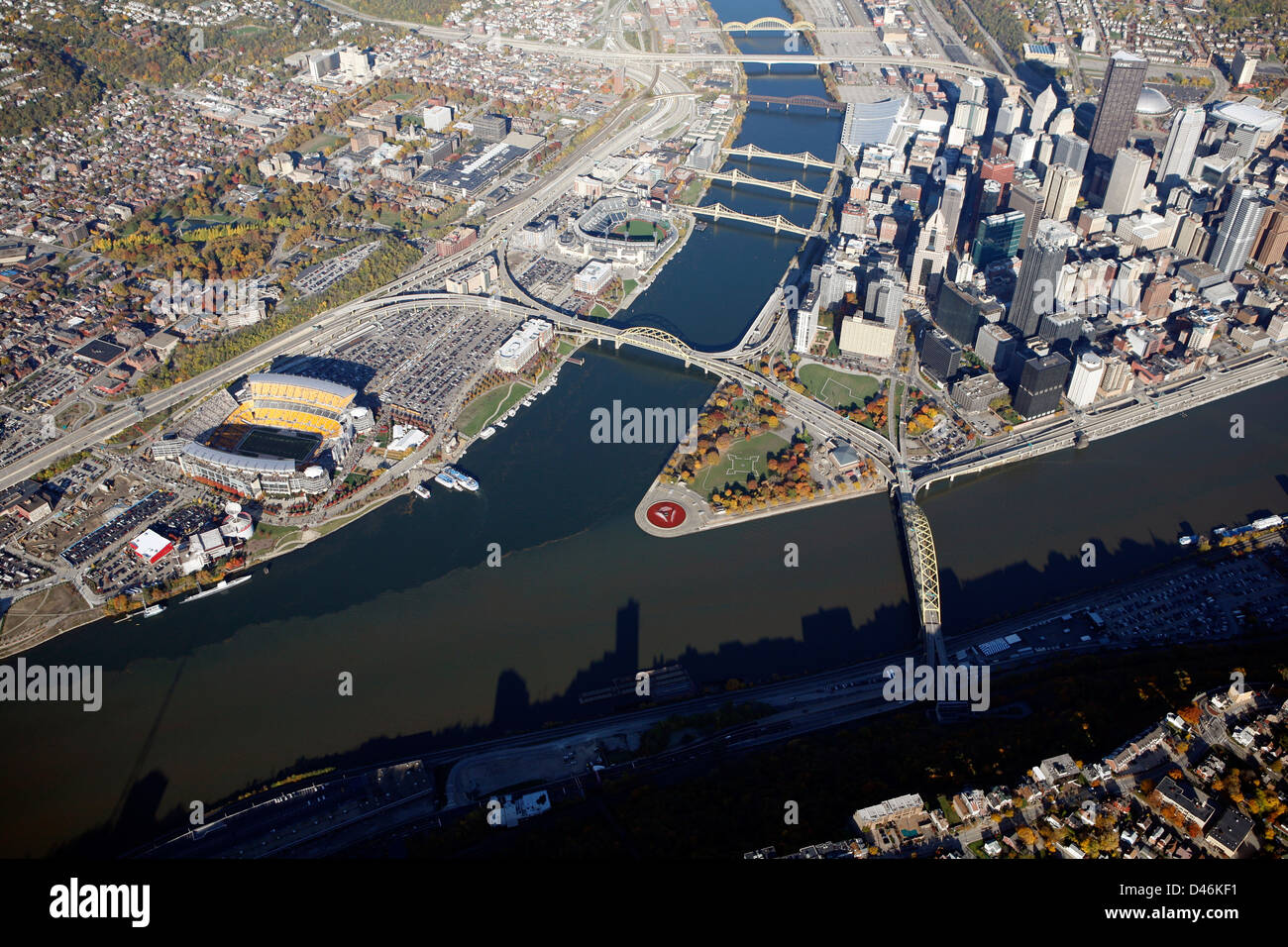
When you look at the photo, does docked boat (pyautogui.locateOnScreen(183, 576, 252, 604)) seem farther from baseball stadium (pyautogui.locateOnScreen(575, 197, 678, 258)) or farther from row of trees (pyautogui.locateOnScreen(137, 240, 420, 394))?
baseball stadium (pyautogui.locateOnScreen(575, 197, 678, 258))

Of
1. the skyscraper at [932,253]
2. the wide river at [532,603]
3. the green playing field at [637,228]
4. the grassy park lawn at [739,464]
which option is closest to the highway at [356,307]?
the green playing field at [637,228]

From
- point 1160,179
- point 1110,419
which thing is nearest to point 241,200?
point 1110,419

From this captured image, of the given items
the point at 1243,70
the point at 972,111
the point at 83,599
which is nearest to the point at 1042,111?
the point at 972,111

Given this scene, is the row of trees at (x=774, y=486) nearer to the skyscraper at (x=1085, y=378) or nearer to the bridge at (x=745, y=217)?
the skyscraper at (x=1085, y=378)

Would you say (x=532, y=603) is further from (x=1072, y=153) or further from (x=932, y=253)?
(x=1072, y=153)

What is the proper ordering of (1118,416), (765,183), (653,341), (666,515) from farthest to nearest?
(765,183)
(653,341)
(1118,416)
(666,515)

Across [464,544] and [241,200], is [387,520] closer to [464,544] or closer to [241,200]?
[464,544]
